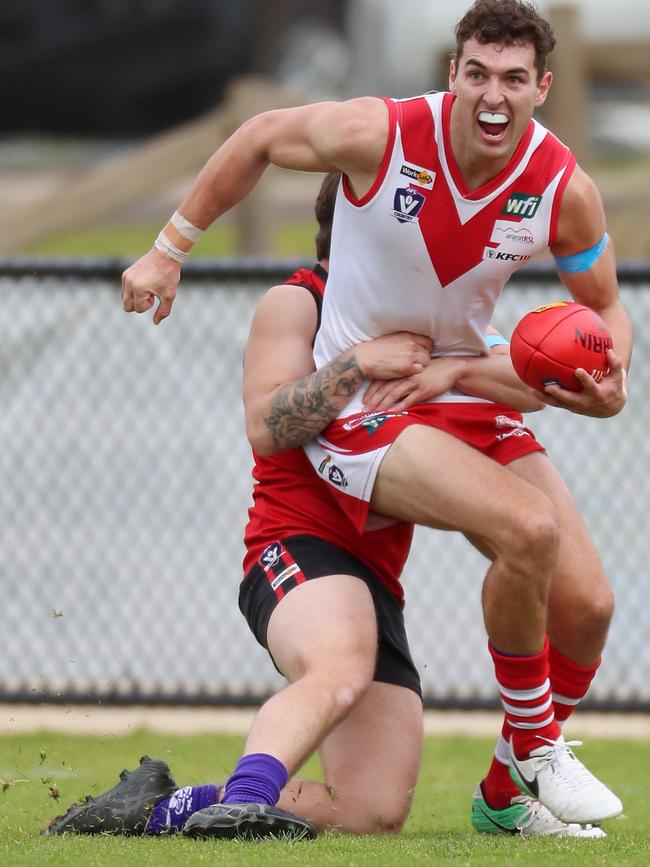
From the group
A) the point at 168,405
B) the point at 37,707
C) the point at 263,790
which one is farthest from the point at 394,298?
the point at 37,707

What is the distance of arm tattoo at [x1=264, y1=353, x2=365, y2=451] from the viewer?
4.53 meters

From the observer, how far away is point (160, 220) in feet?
47.9

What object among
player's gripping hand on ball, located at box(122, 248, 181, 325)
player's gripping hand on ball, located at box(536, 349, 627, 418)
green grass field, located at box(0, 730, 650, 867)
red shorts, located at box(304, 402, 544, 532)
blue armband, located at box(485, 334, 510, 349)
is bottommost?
green grass field, located at box(0, 730, 650, 867)

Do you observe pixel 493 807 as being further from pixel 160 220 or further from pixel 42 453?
pixel 160 220

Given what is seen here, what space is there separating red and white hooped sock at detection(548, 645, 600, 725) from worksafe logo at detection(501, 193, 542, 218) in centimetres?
127

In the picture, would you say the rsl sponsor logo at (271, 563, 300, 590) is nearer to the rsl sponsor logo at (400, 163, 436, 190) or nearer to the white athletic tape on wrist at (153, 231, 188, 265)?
the white athletic tape on wrist at (153, 231, 188, 265)

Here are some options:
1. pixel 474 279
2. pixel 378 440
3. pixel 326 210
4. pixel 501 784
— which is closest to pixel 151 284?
pixel 326 210

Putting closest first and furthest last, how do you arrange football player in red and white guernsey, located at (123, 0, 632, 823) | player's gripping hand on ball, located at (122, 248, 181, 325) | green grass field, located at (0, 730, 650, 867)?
green grass field, located at (0, 730, 650, 867) < football player in red and white guernsey, located at (123, 0, 632, 823) < player's gripping hand on ball, located at (122, 248, 181, 325)

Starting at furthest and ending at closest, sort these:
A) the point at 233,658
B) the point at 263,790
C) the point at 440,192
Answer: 1. the point at 233,658
2. the point at 440,192
3. the point at 263,790

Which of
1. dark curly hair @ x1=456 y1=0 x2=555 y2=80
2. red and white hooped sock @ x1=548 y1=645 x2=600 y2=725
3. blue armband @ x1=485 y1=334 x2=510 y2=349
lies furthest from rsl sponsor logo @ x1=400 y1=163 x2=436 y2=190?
red and white hooped sock @ x1=548 y1=645 x2=600 y2=725

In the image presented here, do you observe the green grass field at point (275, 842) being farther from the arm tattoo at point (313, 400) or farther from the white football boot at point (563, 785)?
the arm tattoo at point (313, 400)

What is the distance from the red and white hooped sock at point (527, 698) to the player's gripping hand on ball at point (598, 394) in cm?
65

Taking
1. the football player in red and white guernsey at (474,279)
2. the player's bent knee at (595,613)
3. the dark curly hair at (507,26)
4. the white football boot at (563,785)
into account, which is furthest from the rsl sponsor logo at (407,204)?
the white football boot at (563,785)

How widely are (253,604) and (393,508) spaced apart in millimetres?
563
